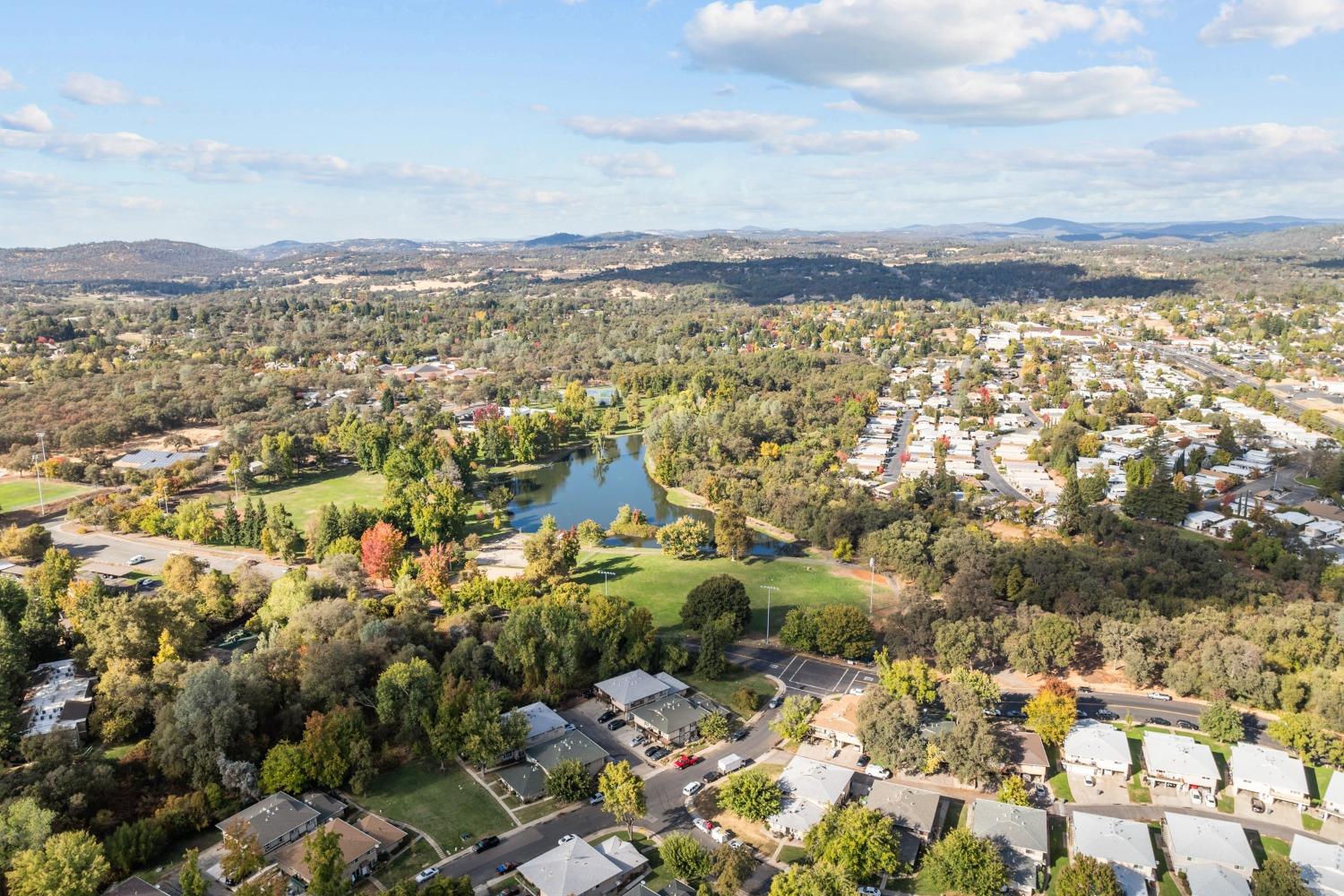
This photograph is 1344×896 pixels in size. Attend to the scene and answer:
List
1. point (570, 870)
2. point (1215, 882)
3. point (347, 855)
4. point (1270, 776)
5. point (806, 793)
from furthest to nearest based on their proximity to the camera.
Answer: point (1270, 776) < point (806, 793) < point (347, 855) < point (570, 870) < point (1215, 882)

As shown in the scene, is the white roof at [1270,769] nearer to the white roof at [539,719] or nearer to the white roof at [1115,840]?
the white roof at [1115,840]

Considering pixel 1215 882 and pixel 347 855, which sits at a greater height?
pixel 347 855

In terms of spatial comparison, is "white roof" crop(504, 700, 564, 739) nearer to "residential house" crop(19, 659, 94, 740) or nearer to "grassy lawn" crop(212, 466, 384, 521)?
"residential house" crop(19, 659, 94, 740)

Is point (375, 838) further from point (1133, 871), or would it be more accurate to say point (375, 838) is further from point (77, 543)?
point (77, 543)

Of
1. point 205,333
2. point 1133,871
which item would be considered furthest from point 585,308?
point 1133,871

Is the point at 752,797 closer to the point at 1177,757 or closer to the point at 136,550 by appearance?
the point at 1177,757

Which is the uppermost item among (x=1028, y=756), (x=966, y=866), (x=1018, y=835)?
(x=966, y=866)

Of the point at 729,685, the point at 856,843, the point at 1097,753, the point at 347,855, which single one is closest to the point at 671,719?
the point at 729,685

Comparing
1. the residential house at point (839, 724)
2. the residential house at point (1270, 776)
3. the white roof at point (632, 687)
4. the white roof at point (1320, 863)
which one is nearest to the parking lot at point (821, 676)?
the residential house at point (839, 724)
